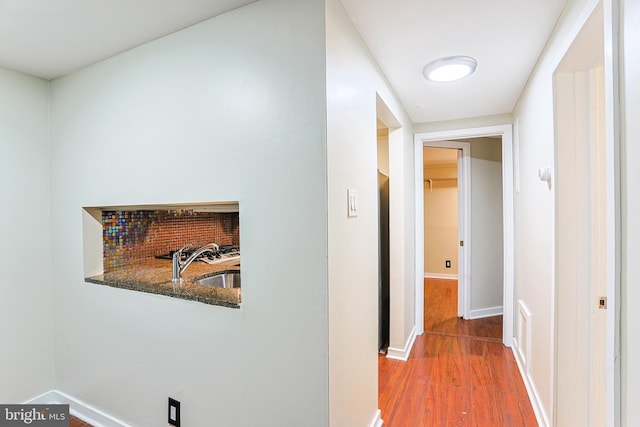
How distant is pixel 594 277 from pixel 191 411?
205 cm

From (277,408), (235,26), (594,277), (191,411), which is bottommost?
(191,411)

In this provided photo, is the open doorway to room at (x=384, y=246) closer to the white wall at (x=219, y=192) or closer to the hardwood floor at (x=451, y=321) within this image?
the hardwood floor at (x=451, y=321)

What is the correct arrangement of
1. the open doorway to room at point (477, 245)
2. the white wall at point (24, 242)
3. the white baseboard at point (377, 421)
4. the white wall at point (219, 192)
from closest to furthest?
the white wall at point (219, 192) < the white baseboard at point (377, 421) < the white wall at point (24, 242) < the open doorway to room at point (477, 245)

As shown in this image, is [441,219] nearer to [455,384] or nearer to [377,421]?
[455,384]

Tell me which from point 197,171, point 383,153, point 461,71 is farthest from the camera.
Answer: point 383,153

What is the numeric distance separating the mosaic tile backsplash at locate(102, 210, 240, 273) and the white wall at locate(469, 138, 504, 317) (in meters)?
2.96

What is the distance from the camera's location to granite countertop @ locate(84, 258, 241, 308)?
1540mm

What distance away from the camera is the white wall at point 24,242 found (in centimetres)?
199

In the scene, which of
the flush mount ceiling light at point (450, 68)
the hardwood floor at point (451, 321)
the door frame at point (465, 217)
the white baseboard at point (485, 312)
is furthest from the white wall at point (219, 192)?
the white baseboard at point (485, 312)

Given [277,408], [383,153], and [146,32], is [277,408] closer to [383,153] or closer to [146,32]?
[146,32]

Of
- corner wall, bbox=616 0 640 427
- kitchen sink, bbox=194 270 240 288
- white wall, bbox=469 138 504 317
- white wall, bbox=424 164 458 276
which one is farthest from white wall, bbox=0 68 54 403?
white wall, bbox=424 164 458 276

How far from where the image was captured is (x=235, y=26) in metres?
1.45

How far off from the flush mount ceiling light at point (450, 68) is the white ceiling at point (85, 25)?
47.2 inches

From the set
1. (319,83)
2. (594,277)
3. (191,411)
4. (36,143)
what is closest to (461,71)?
(319,83)
